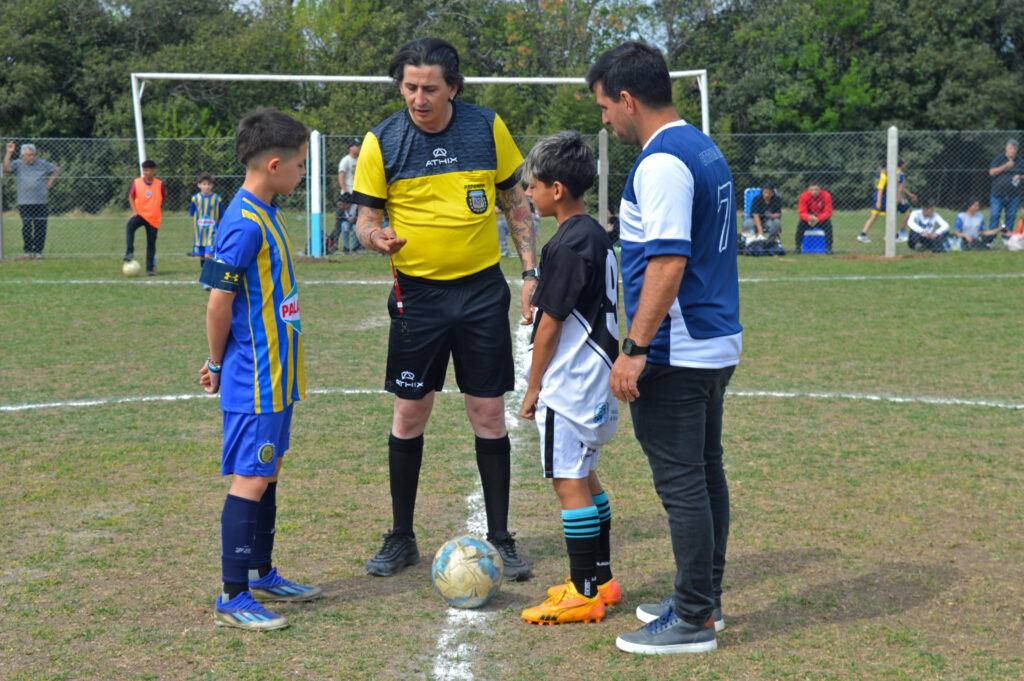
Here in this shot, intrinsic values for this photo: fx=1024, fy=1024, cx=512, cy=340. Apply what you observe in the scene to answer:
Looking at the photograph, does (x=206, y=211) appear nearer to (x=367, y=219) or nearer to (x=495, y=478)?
(x=367, y=219)

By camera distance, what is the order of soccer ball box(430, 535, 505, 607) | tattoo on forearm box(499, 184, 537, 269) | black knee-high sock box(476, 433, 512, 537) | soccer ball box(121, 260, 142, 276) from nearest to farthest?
soccer ball box(430, 535, 505, 607) → black knee-high sock box(476, 433, 512, 537) → tattoo on forearm box(499, 184, 537, 269) → soccer ball box(121, 260, 142, 276)

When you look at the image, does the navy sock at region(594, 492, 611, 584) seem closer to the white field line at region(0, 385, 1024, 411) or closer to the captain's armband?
the captain's armband

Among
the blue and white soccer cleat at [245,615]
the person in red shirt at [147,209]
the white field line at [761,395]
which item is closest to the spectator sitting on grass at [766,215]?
the person in red shirt at [147,209]

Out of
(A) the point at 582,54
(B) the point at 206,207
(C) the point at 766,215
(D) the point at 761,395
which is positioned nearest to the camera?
(D) the point at 761,395

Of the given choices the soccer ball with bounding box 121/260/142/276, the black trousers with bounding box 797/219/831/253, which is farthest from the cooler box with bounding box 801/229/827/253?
the soccer ball with bounding box 121/260/142/276

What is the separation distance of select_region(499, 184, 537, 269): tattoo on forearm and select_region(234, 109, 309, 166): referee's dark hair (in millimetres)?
1030

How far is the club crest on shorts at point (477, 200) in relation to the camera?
4.23 meters

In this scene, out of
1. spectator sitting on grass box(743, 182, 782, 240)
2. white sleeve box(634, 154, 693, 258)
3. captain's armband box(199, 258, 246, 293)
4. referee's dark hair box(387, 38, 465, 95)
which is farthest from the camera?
spectator sitting on grass box(743, 182, 782, 240)

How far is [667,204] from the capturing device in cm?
316

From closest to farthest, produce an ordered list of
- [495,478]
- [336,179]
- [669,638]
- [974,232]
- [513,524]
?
[669,638]
[495,478]
[513,524]
[974,232]
[336,179]

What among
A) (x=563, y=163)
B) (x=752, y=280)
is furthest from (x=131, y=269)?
(x=563, y=163)

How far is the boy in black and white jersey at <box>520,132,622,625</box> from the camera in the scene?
11.9 feet

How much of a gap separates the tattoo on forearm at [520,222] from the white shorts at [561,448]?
0.99 m

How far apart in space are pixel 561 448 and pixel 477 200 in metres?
1.16
